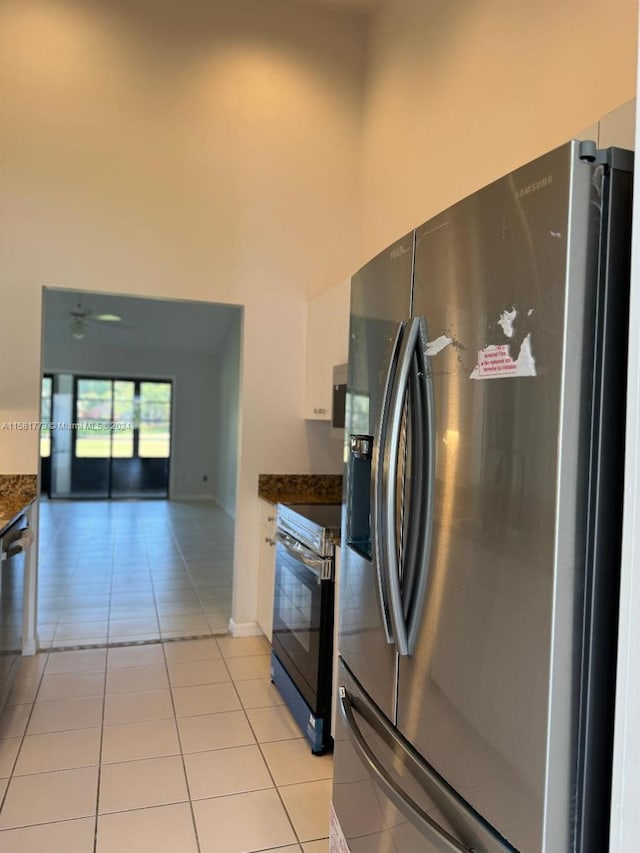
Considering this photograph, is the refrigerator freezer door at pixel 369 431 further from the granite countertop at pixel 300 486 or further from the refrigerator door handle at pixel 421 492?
the granite countertop at pixel 300 486

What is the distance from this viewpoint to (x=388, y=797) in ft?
4.42

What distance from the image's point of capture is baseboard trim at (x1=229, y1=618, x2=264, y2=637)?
3.72 metres

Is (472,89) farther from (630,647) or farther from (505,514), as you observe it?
(630,647)

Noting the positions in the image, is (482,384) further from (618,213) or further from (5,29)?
(5,29)

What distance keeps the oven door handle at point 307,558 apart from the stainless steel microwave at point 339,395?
637mm

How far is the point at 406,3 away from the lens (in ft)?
10.8

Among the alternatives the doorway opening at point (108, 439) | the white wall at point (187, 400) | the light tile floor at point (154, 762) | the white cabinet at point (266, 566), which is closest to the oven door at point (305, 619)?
the light tile floor at point (154, 762)

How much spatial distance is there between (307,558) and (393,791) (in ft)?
4.29

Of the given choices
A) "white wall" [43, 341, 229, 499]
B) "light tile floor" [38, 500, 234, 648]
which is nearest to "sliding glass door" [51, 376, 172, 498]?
"white wall" [43, 341, 229, 499]

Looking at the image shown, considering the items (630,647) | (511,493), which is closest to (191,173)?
(511,493)

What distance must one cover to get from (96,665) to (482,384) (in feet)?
9.92

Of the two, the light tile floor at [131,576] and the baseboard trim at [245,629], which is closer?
the baseboard trim at [245,629]

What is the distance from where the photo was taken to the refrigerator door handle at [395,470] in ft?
4.17

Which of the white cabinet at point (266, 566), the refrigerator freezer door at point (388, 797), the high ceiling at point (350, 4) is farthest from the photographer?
the high ceiling at point (350, 4)
